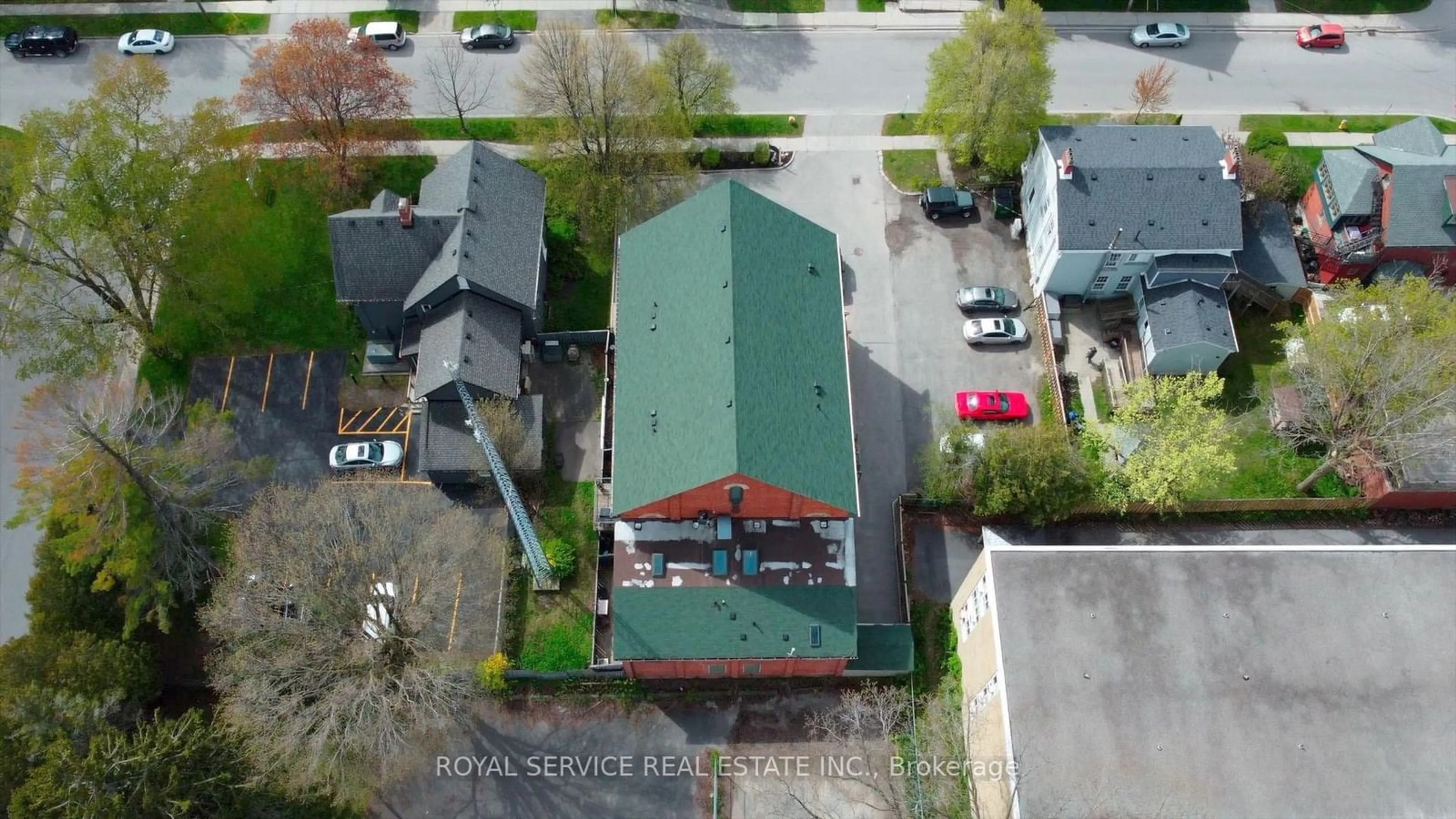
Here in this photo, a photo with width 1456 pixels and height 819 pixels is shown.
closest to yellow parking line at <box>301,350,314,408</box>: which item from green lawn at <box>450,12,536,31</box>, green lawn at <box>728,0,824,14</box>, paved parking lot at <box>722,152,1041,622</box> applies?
paved parking lot at <box>722,152,1041,622</box>

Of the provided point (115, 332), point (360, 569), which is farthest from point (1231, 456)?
point (115, 332)

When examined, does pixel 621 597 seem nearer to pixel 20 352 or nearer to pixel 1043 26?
pixel 20 352

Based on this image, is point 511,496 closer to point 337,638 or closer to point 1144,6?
point 337,638

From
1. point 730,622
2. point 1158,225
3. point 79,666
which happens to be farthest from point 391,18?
point 1158,225

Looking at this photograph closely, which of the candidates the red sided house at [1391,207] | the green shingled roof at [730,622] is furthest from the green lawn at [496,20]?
the red sided house at [1391,207]

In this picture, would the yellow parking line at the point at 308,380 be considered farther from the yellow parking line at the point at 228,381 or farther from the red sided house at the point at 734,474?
the red sided house at the point at 734,474

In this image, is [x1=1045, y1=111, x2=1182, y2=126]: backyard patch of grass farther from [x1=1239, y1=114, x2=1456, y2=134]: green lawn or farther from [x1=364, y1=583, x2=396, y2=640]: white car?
[x1=364, y1=583, x2=396, y2=640]: white car

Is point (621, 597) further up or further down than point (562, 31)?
further down

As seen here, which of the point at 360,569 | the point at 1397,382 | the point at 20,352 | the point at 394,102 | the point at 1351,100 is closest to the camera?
the point at 360,569
